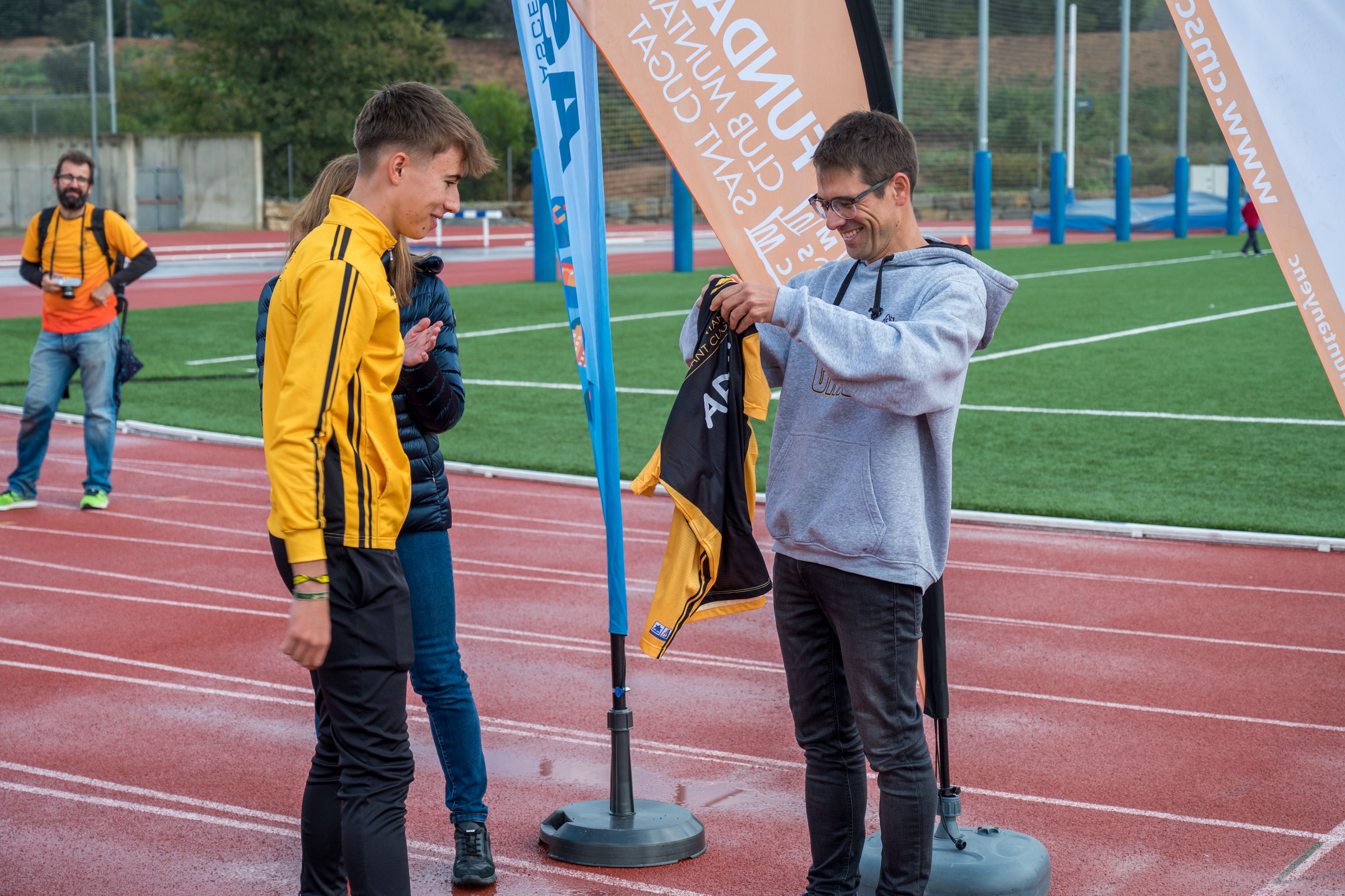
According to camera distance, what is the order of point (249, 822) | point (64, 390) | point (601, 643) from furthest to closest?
point (64, 390) → point (601, 643) → point (249, 822)

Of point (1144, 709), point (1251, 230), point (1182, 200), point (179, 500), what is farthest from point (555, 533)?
point (1182, 200)

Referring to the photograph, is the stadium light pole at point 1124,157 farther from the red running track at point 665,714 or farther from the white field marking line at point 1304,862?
the white field marking line at point 1304,862

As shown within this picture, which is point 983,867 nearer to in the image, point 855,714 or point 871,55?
point 855,714

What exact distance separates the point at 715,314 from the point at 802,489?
44 centimetres

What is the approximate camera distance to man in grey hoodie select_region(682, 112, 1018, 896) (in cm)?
303

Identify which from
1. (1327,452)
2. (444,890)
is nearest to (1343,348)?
(444,890)

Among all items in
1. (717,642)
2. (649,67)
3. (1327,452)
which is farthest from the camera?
(1327,452)

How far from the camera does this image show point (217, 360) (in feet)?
49.6

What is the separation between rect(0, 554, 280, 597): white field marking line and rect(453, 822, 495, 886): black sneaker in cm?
297

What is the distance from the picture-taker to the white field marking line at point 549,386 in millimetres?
12766

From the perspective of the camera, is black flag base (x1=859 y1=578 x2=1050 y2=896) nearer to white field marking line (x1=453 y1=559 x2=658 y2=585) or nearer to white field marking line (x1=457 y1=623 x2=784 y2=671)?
white field marking line (x1=457 y1=623 x2=784 y2=671)

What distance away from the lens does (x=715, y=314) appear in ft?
10.7

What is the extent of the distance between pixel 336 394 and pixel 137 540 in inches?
215

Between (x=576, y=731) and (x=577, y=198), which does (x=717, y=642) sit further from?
(x=577, y=198)
